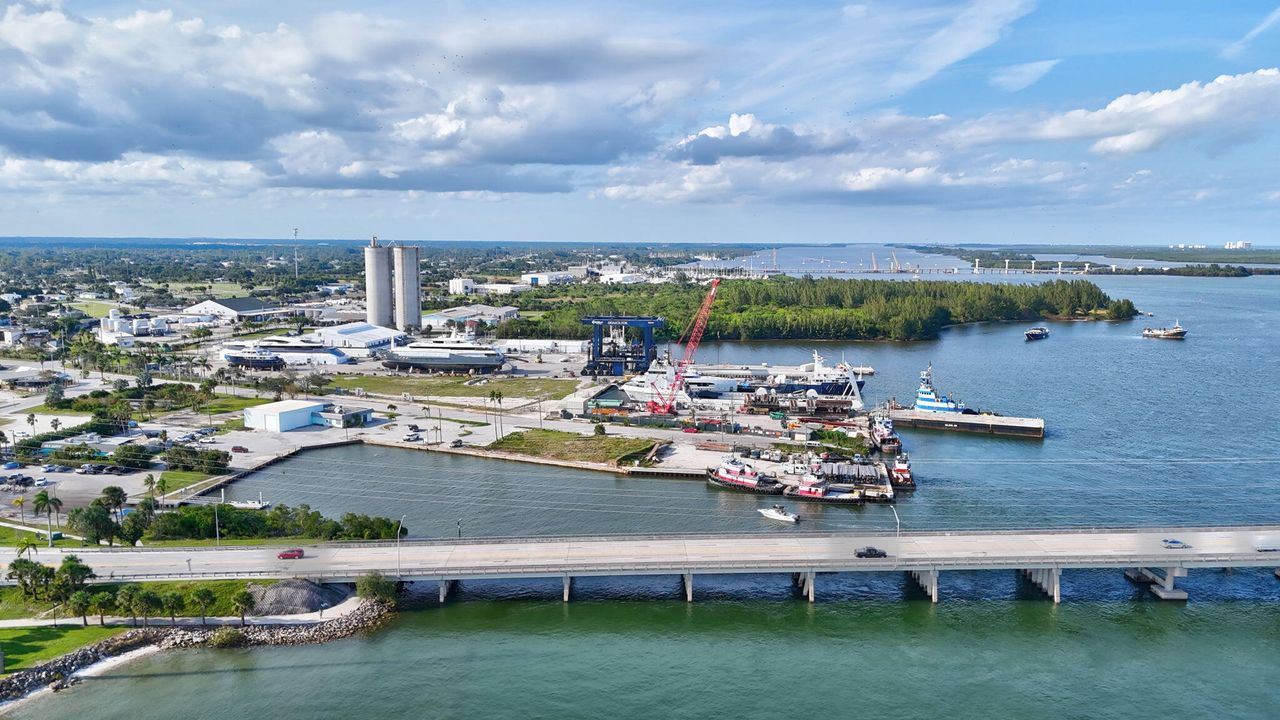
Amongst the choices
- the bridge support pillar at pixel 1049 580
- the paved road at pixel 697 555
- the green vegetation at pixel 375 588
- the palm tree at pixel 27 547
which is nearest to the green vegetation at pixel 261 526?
the paved road at pixel 697 555

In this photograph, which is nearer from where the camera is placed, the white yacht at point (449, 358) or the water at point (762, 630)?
the water at point (762, 630)

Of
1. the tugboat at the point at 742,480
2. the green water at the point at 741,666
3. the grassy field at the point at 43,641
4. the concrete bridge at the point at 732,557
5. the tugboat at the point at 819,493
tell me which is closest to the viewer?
the green water at the point at 741,666

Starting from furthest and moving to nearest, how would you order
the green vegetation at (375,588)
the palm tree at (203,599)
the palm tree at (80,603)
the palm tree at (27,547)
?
1. the palm tree at (27,547)
2. the green vegetation at (375,588)
3. the palm tree at (203,599)
4. the palm tree at (80,603)

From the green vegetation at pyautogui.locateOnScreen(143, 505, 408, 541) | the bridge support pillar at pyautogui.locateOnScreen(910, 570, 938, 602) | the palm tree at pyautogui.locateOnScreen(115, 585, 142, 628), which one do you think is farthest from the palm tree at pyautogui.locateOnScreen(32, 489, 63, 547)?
the bridge support pillar at pyautogui.locateOnScreen(910, 570, 938, 602)

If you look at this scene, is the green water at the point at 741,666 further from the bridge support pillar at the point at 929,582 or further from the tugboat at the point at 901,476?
the tugboat at the point at 901,476

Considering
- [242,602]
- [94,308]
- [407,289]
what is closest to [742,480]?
[242,602]
